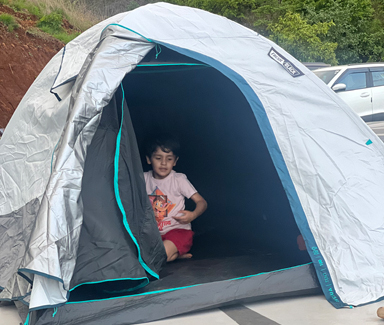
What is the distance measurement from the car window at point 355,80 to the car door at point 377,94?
0.75 feet

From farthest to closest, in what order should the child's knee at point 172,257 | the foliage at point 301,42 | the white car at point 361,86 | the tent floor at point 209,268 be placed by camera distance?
the foliage at point 301,42 < the white car at point 361,86 < the child's knee at point 172,257 < the tent floor at point 209,268

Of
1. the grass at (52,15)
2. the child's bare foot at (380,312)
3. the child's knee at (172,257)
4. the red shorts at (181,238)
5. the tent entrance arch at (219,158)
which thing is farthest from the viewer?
the grass at (52,15)

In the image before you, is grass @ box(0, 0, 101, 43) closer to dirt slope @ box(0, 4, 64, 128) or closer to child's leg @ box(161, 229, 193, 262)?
dirt slope @ box(0, 4, 64, 128)

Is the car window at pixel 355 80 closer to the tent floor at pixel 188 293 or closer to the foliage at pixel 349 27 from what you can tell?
the tent floor at pixel 188 293

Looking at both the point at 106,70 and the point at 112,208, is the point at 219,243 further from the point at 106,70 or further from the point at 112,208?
the point at 106,70

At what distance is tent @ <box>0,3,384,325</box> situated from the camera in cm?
252

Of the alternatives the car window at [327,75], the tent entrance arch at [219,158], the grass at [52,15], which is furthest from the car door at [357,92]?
the grass at [52,15]

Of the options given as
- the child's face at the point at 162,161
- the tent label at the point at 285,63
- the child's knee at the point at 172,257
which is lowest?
the child's knee at the point at 172,257

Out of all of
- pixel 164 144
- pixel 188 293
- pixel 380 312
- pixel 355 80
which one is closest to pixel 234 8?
pixel 355 80

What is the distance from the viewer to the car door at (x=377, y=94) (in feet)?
32.6

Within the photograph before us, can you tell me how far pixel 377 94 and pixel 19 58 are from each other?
8432mm

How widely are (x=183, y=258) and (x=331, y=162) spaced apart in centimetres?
135

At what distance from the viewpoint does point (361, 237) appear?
9.62 feet

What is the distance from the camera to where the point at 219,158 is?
474 centimetres
